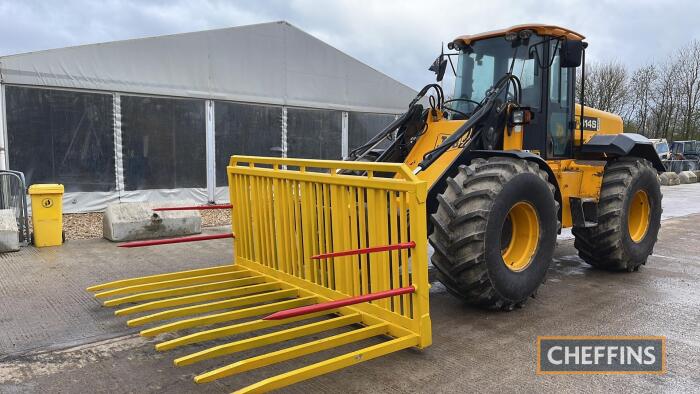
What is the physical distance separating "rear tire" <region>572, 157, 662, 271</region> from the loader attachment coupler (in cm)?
294

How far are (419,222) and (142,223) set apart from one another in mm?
6130

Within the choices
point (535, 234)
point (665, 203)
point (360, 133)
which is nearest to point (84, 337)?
point (535, 234)

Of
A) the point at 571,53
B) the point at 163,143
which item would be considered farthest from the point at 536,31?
the point at 163,143

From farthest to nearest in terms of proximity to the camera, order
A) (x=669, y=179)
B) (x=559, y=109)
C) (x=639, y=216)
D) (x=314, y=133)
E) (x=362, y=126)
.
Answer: (x=669, y=179), (x=362, y=126), (x=314, y=133), (x=639, y=216), (x=559, y=109)

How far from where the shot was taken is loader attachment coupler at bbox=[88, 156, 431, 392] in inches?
138

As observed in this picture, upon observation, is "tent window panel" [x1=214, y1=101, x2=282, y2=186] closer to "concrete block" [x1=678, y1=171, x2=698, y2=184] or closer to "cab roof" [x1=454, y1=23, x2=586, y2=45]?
"cab roof" [x1=454, y1=23, x2=586, y2=45]

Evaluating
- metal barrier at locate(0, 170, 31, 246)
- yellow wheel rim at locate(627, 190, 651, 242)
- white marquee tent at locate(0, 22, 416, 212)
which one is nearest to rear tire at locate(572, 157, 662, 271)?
yellow wheel rim at locate(627, 190, 651, 242)

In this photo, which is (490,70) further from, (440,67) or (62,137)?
(62,137)

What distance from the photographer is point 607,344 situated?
4086 mm

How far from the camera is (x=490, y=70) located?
5.88 meters

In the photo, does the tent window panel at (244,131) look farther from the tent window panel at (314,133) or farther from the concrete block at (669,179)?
the concrete block at (669,179)

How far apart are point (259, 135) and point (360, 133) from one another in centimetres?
314

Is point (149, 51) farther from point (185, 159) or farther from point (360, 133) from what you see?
point (360, 133)

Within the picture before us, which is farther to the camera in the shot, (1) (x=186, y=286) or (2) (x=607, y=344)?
(1) (x=186, y=286)
